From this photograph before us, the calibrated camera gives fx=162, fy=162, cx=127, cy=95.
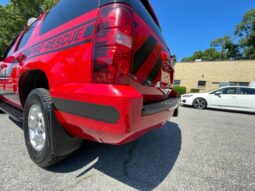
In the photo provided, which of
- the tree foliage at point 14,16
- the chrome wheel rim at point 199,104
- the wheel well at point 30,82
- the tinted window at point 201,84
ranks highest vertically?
the tree foliage at point 14,16

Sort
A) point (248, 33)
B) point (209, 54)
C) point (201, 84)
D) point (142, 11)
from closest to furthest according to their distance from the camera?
point (142, 11) → point (201, 84) → point (248, 33) → point (209, 54)

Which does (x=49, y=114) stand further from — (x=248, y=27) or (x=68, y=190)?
(x=248, y=27)

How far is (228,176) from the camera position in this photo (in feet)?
5.96

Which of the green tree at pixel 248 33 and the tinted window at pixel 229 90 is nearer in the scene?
the tinted window at pixel 229 90

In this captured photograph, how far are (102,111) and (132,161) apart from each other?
1.15 m

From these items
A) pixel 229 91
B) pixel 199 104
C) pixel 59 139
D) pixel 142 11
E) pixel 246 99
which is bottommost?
pixel 199 104

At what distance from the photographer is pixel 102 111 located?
1.20m

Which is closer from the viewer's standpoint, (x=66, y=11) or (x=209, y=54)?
(x=66, y=11)

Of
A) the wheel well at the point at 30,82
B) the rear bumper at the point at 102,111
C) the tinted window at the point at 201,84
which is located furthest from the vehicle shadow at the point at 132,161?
the tinted window at the point at 201,84

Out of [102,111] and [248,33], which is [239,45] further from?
[102,111]

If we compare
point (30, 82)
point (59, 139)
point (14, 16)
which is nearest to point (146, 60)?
point (59, 139)

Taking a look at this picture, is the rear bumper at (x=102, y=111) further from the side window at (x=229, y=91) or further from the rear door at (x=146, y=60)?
the side window at (x=229, y=91)

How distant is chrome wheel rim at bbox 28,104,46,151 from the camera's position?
183 centimetres

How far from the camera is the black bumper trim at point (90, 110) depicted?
116cm
